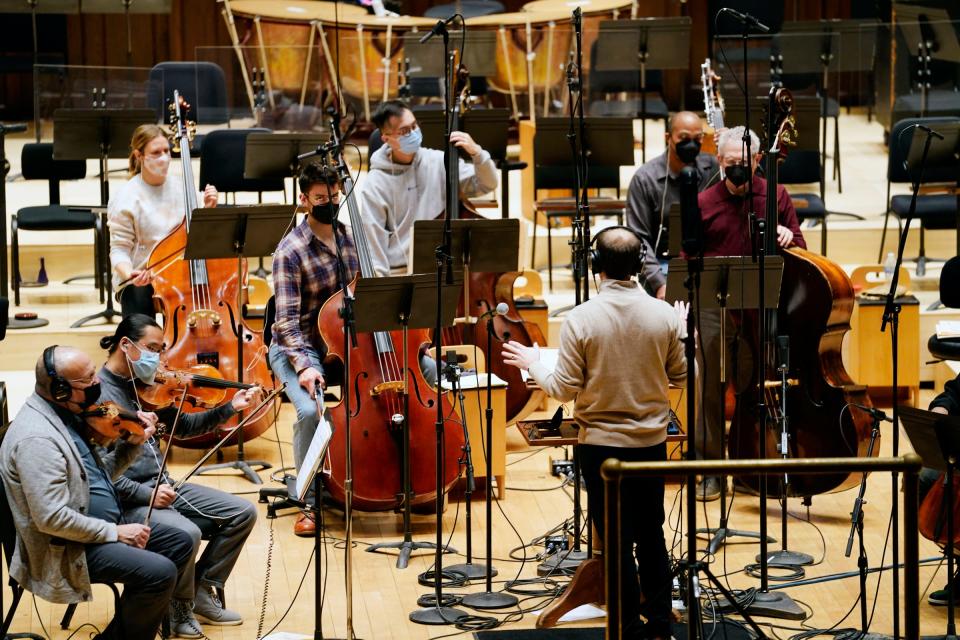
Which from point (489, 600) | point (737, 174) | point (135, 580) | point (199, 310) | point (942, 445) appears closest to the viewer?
point (135, 580)

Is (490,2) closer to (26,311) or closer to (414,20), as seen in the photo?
(414,20)

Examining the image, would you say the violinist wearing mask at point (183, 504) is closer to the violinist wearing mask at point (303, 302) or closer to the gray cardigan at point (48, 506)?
the gray cardigan at point (48, 506)

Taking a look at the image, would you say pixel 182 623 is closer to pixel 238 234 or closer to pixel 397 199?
pixel 238 234

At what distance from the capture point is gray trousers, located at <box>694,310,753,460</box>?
599 cm

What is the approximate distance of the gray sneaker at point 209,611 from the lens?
16.8 feet

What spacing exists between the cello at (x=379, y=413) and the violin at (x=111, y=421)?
3.80ft

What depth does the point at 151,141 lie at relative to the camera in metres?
6.82

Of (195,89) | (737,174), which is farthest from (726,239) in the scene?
(195,89)

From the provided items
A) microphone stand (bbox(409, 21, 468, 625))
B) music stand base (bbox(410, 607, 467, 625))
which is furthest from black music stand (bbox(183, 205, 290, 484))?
music stand base (bbox(410, 607, 467, 625))

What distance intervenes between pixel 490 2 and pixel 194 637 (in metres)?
6.98

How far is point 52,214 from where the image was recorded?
8094 mm

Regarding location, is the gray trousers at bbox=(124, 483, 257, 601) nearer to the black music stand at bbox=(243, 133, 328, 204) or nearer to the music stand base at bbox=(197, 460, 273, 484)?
the music stand base at bbox=(197, 460, 273, 484)

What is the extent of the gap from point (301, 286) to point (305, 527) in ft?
3.20

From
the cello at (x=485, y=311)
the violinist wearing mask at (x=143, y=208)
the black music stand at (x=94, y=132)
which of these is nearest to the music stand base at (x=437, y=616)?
the cello at (x=485, y=311)
